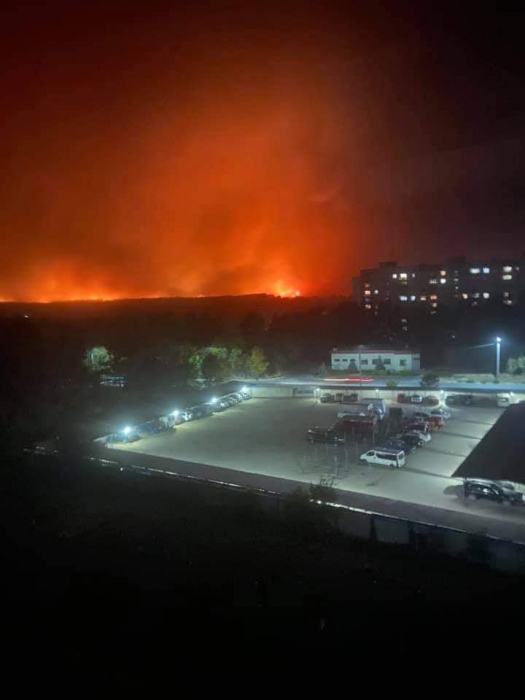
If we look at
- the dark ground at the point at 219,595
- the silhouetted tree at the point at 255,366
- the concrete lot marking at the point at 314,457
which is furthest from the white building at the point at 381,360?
the dark ground at the point at 219,595

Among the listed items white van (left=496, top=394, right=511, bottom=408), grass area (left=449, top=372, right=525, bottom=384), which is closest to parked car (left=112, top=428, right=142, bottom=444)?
white van (left=496, top=394, right=511, bottom=408)

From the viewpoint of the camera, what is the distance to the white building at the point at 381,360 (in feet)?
43.4

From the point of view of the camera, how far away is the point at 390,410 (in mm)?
8875

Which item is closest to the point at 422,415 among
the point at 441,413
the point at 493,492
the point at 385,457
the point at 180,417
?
the point at 441,413

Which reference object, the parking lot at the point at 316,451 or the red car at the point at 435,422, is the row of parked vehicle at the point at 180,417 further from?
the red car at the point at 435,422

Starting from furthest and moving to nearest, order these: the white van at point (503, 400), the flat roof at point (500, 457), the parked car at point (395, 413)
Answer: the white van at point (503, 400) < the parked car at point (395, 413) < the flat roof at point (500, 457)

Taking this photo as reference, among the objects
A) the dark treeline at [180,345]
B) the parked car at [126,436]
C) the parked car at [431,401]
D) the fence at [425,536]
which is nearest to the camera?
the fence at [425,536]

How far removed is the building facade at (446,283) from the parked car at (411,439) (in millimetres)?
21166

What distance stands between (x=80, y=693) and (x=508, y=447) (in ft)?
15.7

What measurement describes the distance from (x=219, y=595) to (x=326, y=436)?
399 centimetres

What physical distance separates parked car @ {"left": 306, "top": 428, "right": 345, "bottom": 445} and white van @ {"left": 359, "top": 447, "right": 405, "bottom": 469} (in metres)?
→ 0.85

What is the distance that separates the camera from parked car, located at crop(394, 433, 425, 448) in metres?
6.61

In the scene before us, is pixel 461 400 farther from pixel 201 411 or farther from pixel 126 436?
pixel 126 436

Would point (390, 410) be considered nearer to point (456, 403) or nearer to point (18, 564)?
point (456, 403)
